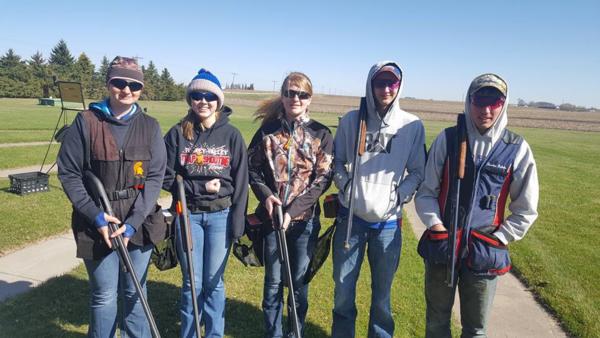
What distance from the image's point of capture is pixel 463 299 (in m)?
3.04

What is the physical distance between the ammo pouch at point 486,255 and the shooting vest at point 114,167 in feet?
7.65

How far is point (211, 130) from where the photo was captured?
336cm

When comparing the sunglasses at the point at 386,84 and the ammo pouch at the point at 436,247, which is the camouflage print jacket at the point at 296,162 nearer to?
the sunglasses at the point at 386,84

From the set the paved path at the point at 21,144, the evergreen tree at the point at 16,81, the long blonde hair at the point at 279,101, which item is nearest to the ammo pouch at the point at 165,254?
the long blonde hair at the point at 279,101

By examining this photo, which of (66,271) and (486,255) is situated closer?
(486,255)

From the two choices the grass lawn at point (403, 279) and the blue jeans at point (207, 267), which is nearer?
the blue jeans at point (207, 267)

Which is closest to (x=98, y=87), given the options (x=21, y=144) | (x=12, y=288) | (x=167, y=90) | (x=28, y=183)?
(x=167, y=90)

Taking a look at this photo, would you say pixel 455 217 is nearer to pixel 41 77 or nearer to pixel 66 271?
pixel 66 271

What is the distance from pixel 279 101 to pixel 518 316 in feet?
12.1

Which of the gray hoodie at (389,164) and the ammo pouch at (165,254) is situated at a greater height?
the gray hoodie at (389,164)

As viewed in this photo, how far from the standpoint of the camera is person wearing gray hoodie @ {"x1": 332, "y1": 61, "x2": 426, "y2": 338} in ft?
10.7

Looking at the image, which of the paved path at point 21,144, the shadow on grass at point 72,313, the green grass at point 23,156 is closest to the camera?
the shadow on grass at point 72,313

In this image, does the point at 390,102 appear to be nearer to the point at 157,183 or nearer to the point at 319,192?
the point at 319,192

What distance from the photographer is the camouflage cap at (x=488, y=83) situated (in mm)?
2811
